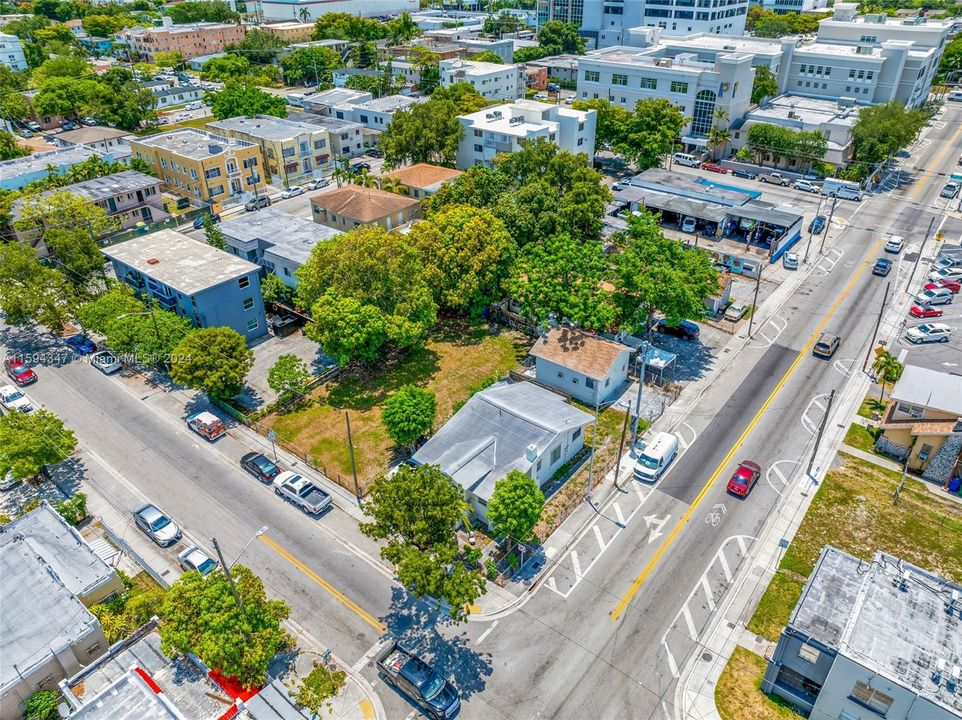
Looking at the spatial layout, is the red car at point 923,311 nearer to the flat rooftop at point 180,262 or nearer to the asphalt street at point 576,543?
the asphalt street at point 576,543

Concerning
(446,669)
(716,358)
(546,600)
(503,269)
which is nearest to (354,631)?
(446,669)

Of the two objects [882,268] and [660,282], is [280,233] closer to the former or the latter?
A: [660,282]

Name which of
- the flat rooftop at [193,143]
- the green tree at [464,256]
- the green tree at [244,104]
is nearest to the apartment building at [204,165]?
the flat rooftop at [193,143]

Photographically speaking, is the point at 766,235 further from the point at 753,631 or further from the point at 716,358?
the point at 753,631

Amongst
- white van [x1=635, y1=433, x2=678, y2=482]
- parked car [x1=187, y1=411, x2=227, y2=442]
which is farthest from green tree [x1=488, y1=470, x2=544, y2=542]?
parked car [x1=187, y1=411, x2=227, y2=442]

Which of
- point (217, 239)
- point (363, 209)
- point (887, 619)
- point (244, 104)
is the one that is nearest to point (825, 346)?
point (887, 619)

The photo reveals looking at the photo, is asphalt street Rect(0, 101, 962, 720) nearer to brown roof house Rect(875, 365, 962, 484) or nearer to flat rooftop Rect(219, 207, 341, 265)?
brown roof house Rect(875, 365, 962, 484)
